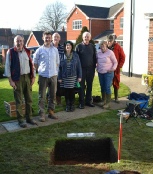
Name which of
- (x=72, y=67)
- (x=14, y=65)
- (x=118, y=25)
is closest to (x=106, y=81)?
(x=72, y=67)

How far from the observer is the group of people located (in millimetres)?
5648

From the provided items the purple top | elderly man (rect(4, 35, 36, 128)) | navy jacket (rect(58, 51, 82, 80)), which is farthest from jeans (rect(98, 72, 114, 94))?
elderly man (rect(4, 35, 36, 128))

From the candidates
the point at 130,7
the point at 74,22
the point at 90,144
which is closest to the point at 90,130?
the point at 90,144

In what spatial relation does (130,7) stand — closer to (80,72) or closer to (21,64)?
(80,72)

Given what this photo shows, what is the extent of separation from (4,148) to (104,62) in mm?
3592

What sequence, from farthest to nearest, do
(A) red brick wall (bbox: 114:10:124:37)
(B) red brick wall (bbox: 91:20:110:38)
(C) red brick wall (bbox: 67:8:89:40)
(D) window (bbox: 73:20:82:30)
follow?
(D) window (bbox: 73:20:82:30) → (C) red brick wall (bbox: 67:8:89:40) → (B) red brick wall (bbox: 91:20:110:38) → (A) red brick wall (bbox: 114:10:124:37)

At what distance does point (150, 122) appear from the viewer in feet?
20.6

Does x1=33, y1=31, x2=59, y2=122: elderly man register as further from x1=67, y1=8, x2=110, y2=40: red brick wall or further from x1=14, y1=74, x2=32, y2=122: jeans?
x1=67, y1=8, x2=110, y2=40: red brick wall

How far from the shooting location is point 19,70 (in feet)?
18.4

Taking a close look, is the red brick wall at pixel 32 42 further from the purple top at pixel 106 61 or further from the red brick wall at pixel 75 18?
the purple top at pixel 106 61

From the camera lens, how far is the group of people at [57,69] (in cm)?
565

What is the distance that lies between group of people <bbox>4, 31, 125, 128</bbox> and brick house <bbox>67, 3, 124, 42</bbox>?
31.5 meters

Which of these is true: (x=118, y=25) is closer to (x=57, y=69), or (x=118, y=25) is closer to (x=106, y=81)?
(x=106, y=81)

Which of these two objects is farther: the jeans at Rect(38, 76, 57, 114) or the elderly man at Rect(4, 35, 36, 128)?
the jeans at Rect(38, 76, 57, 114)
